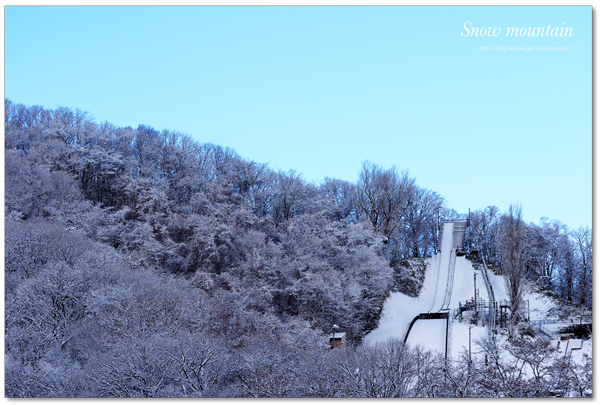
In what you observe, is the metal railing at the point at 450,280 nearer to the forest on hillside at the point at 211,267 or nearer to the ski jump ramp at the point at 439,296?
the ski jump ramp at the point at 439,296

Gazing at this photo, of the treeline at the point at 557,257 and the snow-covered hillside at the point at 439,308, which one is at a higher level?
the treeline at the point at 557,257

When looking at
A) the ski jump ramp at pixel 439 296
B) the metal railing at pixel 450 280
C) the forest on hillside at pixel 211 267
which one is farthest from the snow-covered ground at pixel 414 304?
the forest on hillside at pixel 211 267

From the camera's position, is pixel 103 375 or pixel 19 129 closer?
pixel 103 375

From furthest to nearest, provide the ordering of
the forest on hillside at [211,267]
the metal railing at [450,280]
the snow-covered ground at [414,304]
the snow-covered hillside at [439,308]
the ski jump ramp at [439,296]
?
the metal railing at [450,280], the snow-covered ground at [414,304], the ski jump ramp at [439,296], the snow-covered hillside at [439,308], the forest on hillside at [211,267]

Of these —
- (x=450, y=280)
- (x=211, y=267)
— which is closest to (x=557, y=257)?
(x=450, y=280)

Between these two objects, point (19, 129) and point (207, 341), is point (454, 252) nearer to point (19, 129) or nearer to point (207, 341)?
point (207, 341)

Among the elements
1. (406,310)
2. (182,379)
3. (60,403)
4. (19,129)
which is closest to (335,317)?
(406,310)

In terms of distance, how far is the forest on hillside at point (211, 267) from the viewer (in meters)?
13.6

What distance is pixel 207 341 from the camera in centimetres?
1480

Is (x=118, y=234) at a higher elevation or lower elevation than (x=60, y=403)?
higher

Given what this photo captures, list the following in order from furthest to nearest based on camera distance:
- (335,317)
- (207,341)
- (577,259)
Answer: (335,317), (577,259), (207,341)

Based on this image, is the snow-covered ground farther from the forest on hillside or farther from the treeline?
the treeline

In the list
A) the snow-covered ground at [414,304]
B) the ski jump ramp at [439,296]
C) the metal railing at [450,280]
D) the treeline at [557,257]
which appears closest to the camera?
the treeline at [557,257]

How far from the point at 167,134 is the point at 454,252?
18725mm
